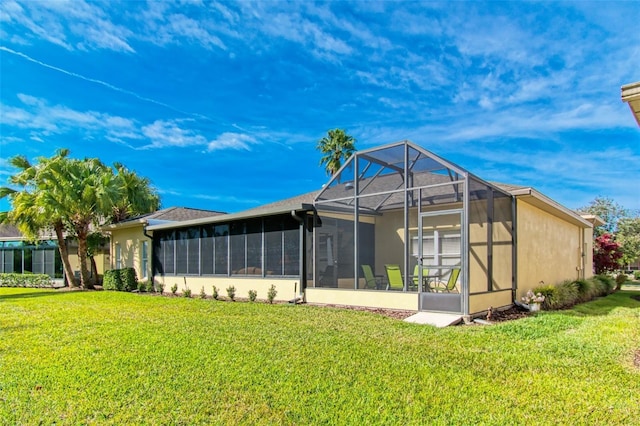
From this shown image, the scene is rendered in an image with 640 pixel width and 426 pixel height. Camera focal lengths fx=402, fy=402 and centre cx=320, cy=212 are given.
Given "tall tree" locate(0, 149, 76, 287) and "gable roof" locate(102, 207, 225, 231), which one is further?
"gable roof" locate(102, 207, 225, 231)

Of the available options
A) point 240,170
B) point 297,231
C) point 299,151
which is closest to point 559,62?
point 297,231

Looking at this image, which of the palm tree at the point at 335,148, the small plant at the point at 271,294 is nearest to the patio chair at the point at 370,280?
the small plant at the point at 271,294

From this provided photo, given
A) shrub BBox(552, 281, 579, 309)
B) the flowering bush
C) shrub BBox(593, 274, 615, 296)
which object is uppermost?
the flowering bush

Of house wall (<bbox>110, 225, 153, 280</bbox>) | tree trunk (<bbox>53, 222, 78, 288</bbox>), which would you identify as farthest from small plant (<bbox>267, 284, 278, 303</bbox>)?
tree trunk (<bbox>53, 222, 78, 288</bbox>)

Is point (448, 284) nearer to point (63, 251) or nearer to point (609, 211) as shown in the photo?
point (63, 251)

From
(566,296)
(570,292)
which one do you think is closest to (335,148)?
(570,292)

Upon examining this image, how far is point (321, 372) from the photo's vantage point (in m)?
4.76

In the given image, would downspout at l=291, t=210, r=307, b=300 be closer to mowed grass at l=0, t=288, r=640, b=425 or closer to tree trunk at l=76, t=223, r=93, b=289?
mowed grass at l=0, t=288, r=640, b=425

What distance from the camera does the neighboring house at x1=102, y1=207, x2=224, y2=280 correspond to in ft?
57.9

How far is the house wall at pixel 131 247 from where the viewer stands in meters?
18.1

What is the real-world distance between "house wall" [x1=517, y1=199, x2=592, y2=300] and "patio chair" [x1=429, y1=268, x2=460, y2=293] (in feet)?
8.81

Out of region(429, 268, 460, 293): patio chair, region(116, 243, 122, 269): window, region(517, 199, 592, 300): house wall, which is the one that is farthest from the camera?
region(116, 243, 122, 269): window

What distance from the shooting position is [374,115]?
22469 mm

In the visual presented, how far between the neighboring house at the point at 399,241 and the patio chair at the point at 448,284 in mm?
32
